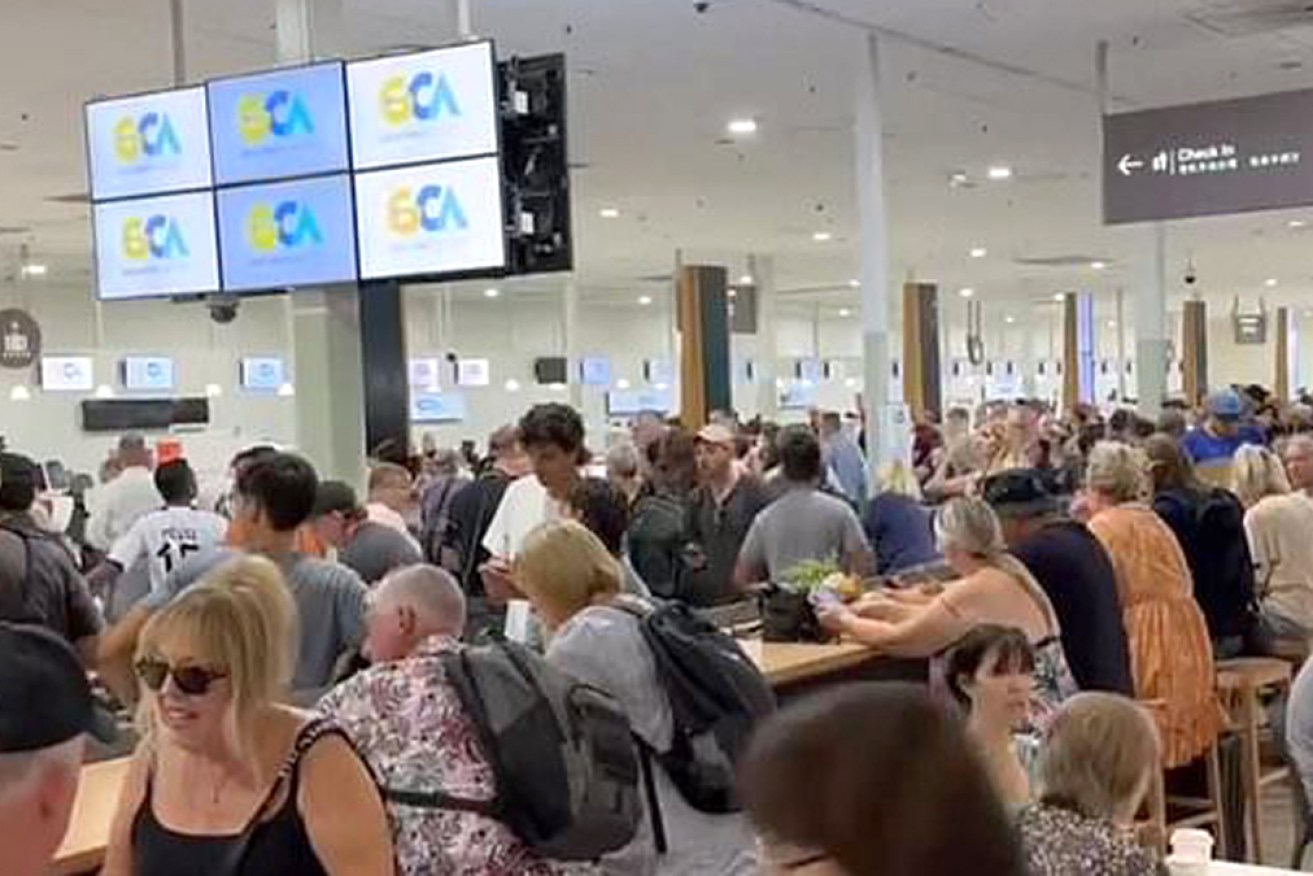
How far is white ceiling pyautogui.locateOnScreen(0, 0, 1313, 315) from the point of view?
9.78 meters

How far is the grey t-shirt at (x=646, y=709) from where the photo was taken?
3.58m

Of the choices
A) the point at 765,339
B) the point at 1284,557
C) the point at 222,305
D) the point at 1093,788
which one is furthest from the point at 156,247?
the point at 765,339

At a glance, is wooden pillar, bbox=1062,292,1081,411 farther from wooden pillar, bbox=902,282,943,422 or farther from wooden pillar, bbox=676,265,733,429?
wooden pillar, bbox=676,265,733,429

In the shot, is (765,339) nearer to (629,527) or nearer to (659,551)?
(659,551)

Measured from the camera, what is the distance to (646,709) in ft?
11.9

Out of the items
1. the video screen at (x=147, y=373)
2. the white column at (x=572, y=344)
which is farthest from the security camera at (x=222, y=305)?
the white column at (x=572, y=344)

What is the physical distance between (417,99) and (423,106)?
34mm

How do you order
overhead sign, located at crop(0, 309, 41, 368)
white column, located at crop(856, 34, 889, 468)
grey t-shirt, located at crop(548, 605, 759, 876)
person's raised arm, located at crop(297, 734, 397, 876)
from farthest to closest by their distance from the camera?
overhead sign, located at crop(0, 309, 41, 368) < white column, located at crop(856, 34, 889, 468) < grey t-shirt, located at crop(548, 605, 759, 876) < person's raised arm, located at crop(297, 734, 397, 876)

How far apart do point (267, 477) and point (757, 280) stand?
70.1 feet

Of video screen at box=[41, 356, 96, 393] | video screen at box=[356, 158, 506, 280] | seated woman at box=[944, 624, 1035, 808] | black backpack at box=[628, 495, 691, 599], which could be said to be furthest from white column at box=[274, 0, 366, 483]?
video screen at box=[41, 356, 96, 393]

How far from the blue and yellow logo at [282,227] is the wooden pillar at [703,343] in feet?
39.1

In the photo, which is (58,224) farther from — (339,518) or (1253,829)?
(1253,829)

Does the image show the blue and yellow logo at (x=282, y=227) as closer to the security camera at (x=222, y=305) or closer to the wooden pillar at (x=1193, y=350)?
the security camera at (x=222, y=305)

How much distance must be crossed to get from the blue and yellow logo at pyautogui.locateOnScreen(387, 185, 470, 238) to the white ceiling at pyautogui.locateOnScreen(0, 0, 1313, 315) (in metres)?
2.77
